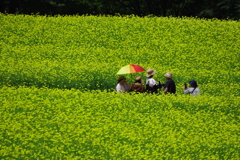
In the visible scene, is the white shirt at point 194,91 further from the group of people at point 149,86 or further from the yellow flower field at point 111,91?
the yellow flower field at point 111,91

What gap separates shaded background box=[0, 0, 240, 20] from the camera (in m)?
43.7

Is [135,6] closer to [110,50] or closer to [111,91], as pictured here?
[110,50]

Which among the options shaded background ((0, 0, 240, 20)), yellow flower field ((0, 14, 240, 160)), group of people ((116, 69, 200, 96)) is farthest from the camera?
shaded background ((0, 0, 240, 20))

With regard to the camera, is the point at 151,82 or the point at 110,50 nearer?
the point at 151,82

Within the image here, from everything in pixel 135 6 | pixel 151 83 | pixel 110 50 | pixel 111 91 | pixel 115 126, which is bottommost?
pixel 111 91

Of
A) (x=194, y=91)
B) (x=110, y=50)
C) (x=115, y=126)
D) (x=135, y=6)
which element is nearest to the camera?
(x=115, y=126)

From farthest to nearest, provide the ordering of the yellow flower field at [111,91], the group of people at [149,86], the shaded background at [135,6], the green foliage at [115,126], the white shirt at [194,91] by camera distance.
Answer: the shaded background at [135,6]
the white shirt at [194,91]
the group of people at [149,86]
the yellow flower field at [111,91]
the green foliage at [115,126]

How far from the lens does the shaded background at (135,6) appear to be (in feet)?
143

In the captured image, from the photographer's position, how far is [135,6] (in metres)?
49.1

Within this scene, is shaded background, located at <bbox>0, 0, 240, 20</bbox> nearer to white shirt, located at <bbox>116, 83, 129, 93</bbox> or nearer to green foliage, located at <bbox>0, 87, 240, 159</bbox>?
white shirt, located at <bbox>116, 83, 129, 93</bbox>

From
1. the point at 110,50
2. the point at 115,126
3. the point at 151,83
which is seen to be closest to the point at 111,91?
the point at 151,83

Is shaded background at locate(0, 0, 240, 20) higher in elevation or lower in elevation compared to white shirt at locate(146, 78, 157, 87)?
higher

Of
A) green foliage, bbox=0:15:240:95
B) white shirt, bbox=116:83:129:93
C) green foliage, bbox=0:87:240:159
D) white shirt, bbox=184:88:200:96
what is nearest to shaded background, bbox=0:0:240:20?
green foliage, bbox=0:15:240:95

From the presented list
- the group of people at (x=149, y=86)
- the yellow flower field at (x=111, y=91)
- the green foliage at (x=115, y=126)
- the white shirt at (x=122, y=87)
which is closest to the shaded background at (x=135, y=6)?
the yellow flower field at (x=111, y=91)
